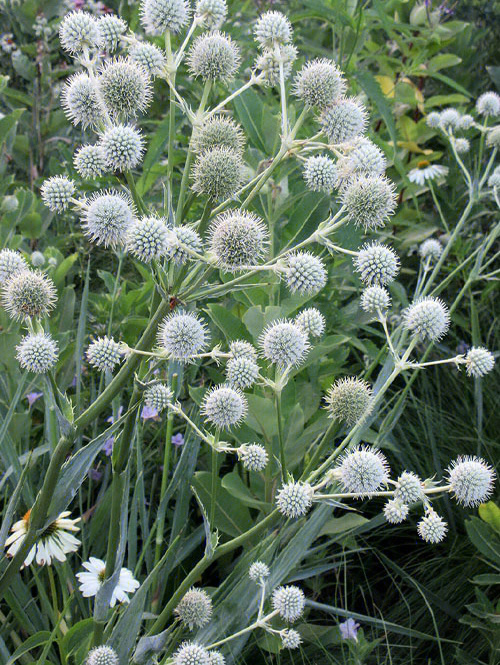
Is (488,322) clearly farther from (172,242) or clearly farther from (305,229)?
(172,242)

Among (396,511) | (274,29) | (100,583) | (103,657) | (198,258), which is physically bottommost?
(100,583)

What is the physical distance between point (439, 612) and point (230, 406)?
1.76 m

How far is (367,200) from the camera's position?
5.48 feet

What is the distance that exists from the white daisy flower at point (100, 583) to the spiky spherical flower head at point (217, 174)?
122 centimetres

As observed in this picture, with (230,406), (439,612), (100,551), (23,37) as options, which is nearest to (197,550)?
(100,551)

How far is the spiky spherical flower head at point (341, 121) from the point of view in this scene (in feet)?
5.59

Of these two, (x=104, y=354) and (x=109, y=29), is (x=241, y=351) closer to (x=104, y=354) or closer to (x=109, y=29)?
(x=104, y=354)

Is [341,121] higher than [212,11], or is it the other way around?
[212,11]

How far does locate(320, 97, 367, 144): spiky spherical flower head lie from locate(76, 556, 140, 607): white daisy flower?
141 centimetres

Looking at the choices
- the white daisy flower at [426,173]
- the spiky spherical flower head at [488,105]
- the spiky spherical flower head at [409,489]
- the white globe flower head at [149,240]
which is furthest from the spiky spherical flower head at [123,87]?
the white daisy flower at [426,173]

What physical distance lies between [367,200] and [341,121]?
202 mm

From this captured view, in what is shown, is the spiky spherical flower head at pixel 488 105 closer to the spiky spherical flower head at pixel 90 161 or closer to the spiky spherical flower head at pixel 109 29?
the spiky spherical flower head at pixel 109 29

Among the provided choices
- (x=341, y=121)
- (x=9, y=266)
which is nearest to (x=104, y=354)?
(x=9, y=266)

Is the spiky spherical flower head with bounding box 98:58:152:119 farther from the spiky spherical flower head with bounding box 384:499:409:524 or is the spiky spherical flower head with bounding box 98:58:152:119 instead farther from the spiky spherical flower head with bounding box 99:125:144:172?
the spiky spherical flower head with bounding box 384:499:409:524
